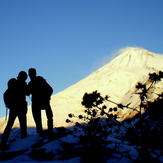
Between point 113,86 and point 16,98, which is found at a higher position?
point 16,98

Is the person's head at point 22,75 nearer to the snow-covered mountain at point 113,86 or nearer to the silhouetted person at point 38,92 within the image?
the silhouetted person at point 38,92

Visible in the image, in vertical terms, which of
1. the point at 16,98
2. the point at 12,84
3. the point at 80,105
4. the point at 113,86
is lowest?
the point at 80,105

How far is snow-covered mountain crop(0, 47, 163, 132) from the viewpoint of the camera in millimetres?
27963

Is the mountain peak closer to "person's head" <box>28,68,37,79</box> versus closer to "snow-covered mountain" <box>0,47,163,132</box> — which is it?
"snow-covered mountain" <box>0,47,163,132</box>

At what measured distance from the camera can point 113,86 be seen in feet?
126

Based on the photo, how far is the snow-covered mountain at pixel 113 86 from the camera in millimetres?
27963

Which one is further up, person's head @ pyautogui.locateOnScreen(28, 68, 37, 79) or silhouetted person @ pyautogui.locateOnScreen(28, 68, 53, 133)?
person's head @ pyautogui.locateOnScreen(28, 68, 37, 79)

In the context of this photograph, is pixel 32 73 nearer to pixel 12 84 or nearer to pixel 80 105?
pixel 12 84

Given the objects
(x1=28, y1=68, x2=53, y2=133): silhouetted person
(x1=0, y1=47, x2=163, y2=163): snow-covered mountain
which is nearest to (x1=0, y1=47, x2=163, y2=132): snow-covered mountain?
(x1=0, y1=47, x2=163, y2=163): snow-covered mountain

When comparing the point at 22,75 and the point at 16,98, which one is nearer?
the point at 16,98

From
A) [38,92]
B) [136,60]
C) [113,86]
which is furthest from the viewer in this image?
[136,60]

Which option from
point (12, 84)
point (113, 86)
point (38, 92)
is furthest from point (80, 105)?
point (12, 84)

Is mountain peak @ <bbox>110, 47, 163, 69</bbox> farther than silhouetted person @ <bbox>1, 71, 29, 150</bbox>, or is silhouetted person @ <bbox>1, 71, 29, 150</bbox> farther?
mountain peak @ <bbox>110, 47, 163, 69</bbox>

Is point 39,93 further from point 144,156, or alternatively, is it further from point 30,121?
point 30,121
